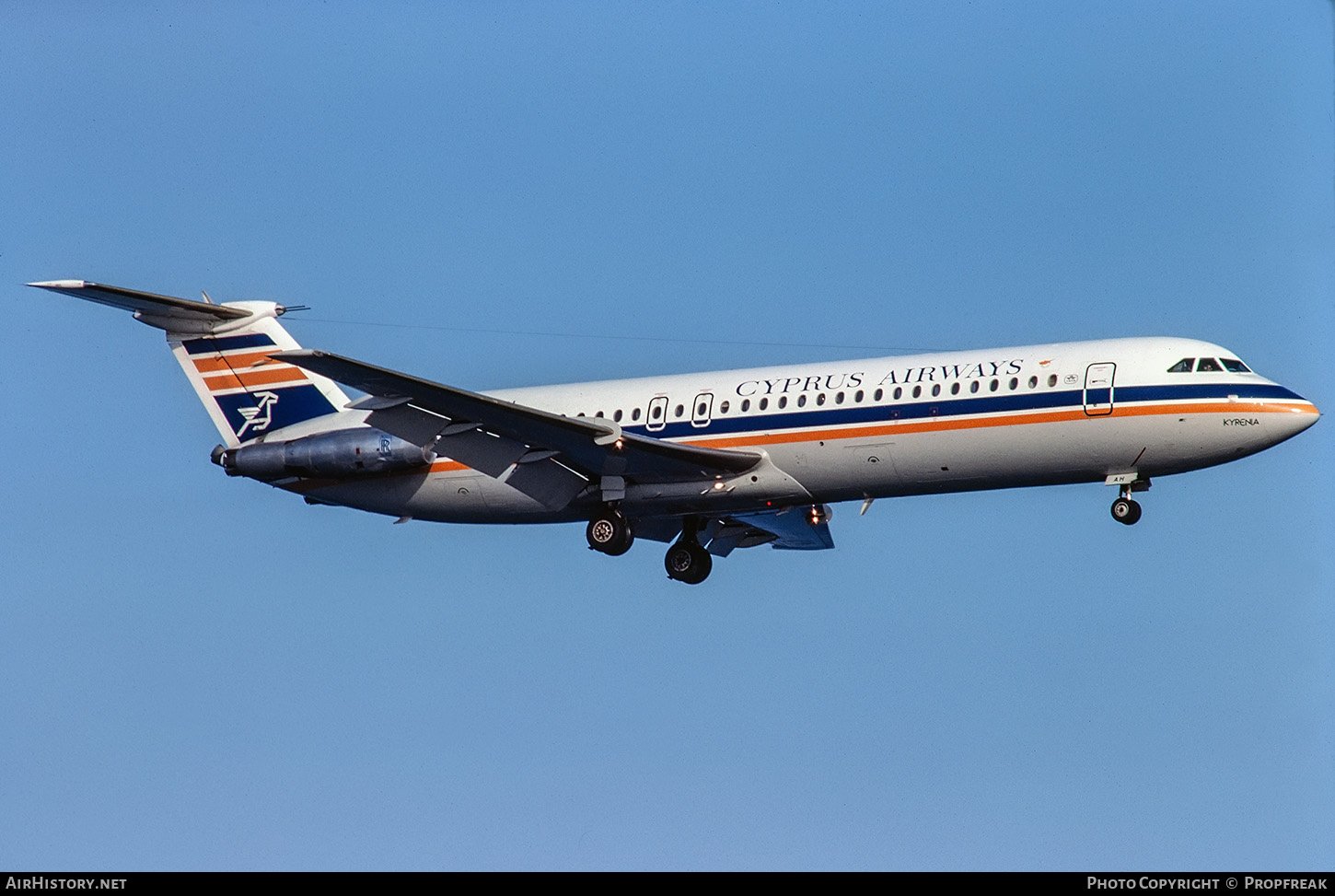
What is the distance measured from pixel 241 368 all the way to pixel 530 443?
27.3 ft

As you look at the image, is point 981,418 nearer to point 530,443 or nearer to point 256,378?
point 530,443

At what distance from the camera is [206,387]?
39.7 meters

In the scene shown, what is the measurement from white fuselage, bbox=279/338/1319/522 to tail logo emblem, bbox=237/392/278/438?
8.91m

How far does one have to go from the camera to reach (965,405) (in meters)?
32.7

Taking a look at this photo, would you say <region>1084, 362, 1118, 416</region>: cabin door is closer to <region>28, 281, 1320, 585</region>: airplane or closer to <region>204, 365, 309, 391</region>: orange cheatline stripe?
<region>28, 281, 1320, 585</region>: airplane

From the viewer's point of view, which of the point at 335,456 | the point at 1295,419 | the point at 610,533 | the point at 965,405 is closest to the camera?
the point at 1295,419

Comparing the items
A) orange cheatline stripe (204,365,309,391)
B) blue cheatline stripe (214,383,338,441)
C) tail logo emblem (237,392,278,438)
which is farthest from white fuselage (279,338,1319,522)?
tail logo emblem (237,392,278,438)

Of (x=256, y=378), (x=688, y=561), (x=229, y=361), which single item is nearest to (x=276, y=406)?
(x=256, y=378)

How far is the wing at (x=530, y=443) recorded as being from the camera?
33094 millimetres

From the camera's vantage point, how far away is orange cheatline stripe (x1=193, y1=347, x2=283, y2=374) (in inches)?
1556

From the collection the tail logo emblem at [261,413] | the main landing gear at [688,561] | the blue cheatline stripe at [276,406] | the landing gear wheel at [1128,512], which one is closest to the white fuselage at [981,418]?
the landing gear wheel at [1128,512]
